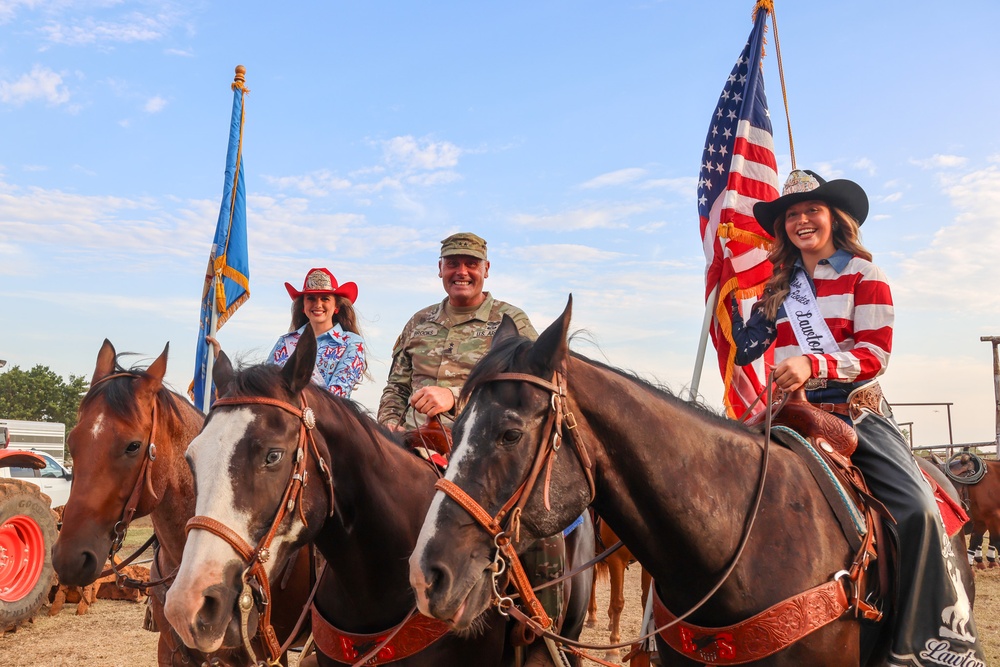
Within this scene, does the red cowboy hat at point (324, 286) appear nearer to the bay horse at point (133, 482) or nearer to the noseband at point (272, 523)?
the bay horse at point (133, 482)

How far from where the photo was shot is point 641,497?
2768mm

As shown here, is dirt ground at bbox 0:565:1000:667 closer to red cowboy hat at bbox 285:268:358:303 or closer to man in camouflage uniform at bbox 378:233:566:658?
red cowboy hat at bbox 285:268:358:303

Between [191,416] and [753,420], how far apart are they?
10.8 ft

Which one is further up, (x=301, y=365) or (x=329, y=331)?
(x=329, y=331)

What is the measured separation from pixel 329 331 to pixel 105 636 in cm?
608

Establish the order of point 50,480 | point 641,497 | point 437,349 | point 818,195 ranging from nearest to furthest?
point 641,497 < point 818,195 < point 437,349 < point 50,480

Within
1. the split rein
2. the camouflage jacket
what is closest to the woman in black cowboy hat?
the split rein

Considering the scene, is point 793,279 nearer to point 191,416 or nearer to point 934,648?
point 934,648

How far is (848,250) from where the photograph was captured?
12.6 ft

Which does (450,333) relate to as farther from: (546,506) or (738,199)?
(738,199)

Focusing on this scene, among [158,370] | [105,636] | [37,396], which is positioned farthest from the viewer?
[37,396]

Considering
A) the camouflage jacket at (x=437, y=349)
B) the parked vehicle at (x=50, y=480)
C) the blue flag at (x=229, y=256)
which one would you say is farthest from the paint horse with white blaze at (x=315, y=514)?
the parked vehicle at (x=50, y=480)

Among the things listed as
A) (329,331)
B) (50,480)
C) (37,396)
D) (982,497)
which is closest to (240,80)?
(329,331)

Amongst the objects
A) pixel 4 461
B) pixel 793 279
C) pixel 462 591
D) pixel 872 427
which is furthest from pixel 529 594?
pixel 4 461
